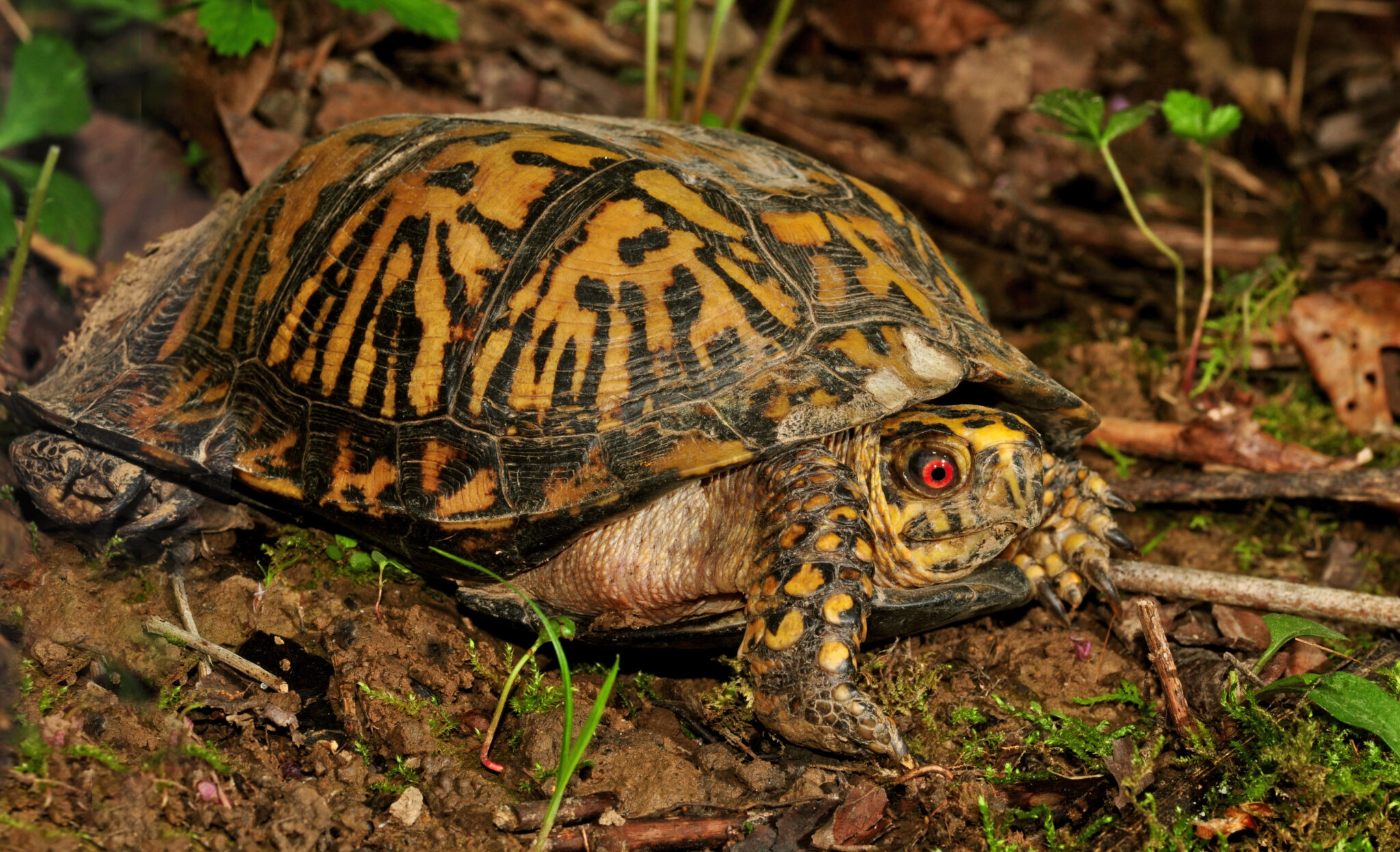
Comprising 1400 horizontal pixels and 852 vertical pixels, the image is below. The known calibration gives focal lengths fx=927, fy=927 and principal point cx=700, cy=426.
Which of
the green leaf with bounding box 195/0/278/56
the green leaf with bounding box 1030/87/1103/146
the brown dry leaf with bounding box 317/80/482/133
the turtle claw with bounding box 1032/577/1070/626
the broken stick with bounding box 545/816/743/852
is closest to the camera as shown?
the broken stick with bounding box 545/816/743/852

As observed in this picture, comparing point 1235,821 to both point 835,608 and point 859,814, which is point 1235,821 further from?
point 835,608

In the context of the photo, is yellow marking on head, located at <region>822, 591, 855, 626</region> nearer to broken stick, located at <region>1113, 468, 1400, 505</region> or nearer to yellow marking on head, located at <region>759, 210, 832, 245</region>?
yellow marking on head, located at <region>759, 210, 832, 245</region>

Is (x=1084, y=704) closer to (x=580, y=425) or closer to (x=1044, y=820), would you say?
(x=1044, y=820)

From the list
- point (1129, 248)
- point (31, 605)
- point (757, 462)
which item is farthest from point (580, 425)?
point (1129, 248)

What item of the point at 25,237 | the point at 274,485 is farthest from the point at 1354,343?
the point at 25,237

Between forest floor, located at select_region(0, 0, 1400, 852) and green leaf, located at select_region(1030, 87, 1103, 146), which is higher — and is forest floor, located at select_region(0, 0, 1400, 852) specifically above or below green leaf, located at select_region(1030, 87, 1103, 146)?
below

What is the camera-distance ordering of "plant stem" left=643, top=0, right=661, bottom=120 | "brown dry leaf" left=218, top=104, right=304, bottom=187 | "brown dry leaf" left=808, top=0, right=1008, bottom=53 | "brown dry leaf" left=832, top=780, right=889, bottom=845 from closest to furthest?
"brown dry leaf" left=832, top=780, right=889, bottom=845
"brown dry leaf" left=218, top=104, right=304, bottom=187
"plant stem" left=643, top=0, right=661, bottom=120
"brown dry leaf" left=808, top=0, right=1008, bottom=53

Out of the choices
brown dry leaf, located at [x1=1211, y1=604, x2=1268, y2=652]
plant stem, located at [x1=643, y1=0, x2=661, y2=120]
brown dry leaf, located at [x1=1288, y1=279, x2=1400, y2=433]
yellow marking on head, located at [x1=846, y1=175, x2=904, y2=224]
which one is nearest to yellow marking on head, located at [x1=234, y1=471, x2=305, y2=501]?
yellow marking on head, located at [x1=846, y1=175, x2=904, y2=224]
